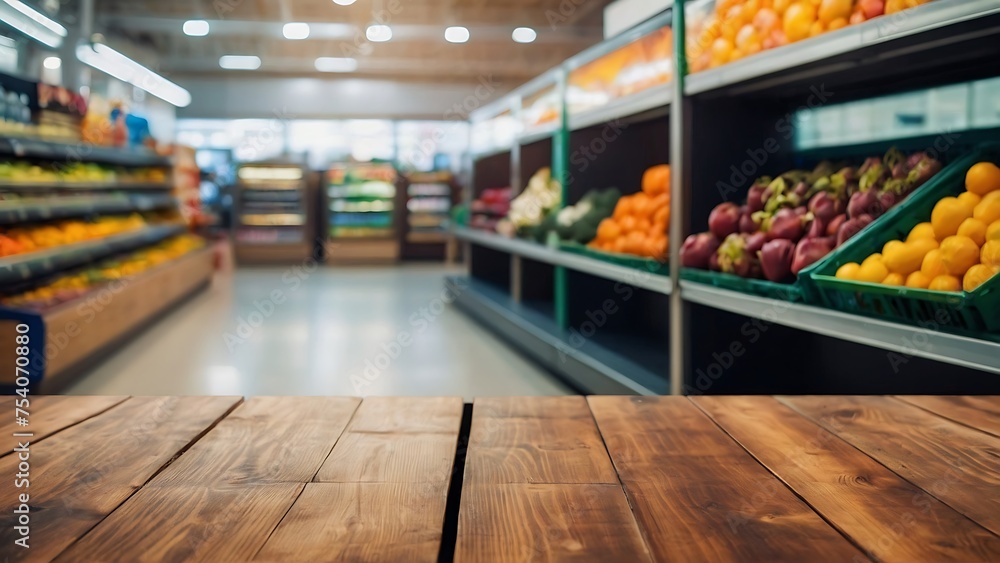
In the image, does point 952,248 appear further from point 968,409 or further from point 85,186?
point 85,186

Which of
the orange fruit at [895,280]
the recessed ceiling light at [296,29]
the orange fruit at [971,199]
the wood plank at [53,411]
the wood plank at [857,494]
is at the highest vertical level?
the recessed ceiling light at [296,29]

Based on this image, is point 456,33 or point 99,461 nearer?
point 99,461

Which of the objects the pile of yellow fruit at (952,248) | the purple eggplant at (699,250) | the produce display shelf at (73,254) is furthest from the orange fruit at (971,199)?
the produce display shelf at (73,254)

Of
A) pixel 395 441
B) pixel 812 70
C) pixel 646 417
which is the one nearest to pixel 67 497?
pixel 395 441

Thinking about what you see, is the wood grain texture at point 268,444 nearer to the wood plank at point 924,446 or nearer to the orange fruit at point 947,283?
the wood plank at point 924,446

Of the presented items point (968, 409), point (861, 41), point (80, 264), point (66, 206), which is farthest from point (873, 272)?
point (80, 264)

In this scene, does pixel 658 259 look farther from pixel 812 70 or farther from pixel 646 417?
pixel 646 417

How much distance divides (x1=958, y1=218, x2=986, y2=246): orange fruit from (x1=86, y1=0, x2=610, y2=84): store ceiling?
405 inches

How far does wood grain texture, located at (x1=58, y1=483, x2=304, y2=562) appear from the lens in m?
0.86

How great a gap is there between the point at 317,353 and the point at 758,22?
140 inches

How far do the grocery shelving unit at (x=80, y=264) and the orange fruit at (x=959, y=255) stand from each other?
3.80 meters

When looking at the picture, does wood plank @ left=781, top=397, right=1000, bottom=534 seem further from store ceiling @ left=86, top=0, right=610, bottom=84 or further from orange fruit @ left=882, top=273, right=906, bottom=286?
store ceiling @ left=86, top=0, right=610, bottom=84

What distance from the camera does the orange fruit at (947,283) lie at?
83.7 inches

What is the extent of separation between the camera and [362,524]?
0.93 m
